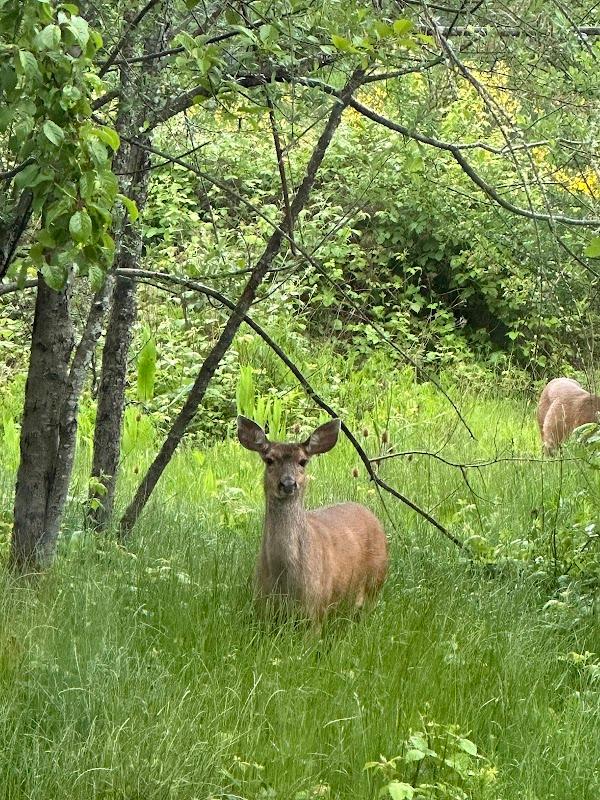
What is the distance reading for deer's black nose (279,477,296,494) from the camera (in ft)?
19.1

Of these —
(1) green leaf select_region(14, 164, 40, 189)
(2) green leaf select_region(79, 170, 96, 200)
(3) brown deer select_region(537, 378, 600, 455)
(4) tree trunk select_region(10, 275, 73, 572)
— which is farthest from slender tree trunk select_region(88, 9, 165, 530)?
(3) brown deer select_region(537, 378, 600, 455)

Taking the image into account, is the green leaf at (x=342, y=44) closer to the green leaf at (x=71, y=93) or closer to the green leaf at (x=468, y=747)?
the green leaf at (x=71, y=93)

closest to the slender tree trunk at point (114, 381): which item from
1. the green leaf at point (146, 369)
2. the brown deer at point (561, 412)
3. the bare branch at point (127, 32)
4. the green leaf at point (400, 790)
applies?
the bare branch at point (127, 32)

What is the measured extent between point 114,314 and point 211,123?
1245 millimetres

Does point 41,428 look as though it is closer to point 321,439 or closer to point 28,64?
point 321,439

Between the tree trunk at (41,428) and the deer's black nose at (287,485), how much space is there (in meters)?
1.04

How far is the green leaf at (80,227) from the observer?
106 inches

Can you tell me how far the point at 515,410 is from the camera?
39.4 feet

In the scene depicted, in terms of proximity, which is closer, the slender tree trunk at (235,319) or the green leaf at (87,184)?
the green leaf at (87,184)

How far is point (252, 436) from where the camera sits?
6.15 m

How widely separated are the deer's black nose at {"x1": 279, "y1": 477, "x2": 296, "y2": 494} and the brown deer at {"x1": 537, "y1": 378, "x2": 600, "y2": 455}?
13.4ft

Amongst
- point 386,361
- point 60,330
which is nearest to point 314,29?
point 60,330

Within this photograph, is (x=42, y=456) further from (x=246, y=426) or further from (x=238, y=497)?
(x=238, y=497)

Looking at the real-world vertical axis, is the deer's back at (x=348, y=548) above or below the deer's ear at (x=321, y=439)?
below
